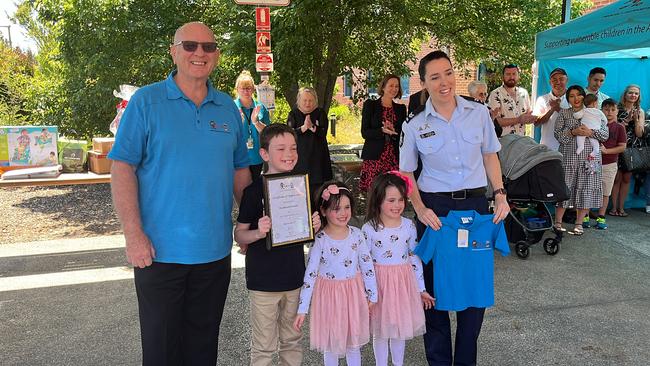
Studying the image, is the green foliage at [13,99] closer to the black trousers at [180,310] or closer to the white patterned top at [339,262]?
the black trousers at [180,310]

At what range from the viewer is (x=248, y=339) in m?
3.77

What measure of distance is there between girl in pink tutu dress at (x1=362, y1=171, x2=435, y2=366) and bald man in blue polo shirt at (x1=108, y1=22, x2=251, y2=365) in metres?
0.94

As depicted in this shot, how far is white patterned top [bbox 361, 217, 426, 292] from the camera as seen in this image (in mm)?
3031

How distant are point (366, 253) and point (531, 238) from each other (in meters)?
3.39

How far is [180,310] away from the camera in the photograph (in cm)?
254

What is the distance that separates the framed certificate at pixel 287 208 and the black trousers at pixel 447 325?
89cm

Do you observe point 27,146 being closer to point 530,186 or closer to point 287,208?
point 287,208

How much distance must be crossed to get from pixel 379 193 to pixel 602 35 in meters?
3.91

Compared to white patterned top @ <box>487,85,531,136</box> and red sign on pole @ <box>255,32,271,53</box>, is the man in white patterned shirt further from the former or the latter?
red sign on pole @ <box>255,32,271,53</box>

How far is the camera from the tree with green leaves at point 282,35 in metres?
7.13

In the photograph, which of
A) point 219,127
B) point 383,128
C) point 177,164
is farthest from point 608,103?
point 177,164

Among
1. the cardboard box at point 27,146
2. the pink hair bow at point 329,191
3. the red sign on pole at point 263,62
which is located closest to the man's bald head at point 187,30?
the pink hair bow at point 329,191

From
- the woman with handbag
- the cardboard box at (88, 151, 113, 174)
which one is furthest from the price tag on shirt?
the woman with handbag

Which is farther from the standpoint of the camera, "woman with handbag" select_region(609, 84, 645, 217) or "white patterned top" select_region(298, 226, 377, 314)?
"woman with handbag" select_region(609, 84, 645, 217)
